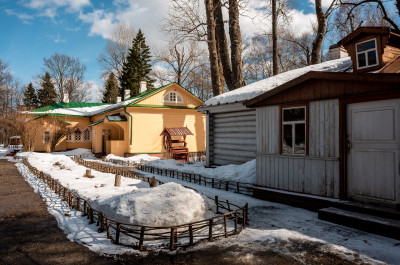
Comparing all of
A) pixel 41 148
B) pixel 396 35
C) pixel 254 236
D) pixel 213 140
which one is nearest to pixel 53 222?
pixel 254 236

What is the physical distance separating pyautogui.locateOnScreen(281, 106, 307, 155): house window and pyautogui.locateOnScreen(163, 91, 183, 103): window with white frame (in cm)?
1586

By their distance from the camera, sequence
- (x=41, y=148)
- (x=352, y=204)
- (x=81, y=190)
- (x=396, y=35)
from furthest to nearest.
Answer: (x=41, y=148)
(x=81, y=190)
(x=396, y=35)
(x=352, y=204)

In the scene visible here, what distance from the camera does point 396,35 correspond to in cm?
650

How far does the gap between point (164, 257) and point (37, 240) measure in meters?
2.51

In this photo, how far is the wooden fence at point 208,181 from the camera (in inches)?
347

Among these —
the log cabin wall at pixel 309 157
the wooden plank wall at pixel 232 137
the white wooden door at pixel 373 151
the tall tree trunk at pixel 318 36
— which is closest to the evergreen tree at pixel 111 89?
the tall tree trunk at pixel 318 36

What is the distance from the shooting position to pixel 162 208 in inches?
215

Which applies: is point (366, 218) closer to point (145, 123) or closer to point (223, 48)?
point (223, 48)

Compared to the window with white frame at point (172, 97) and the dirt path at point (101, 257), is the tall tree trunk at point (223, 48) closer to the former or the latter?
the window with white frame at point (172, 97)

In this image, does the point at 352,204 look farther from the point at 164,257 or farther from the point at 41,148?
the point at 41,148


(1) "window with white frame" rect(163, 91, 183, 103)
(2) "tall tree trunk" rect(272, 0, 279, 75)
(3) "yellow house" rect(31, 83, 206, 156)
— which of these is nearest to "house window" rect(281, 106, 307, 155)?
(2) "tall tree trunk" rect(272, 0, 279, 75)

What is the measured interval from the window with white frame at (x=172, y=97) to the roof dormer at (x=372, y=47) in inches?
658

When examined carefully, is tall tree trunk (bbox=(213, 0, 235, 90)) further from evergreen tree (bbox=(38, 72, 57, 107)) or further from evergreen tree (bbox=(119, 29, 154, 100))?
evergreen tree (bbox=(38, 72, 57, 107))

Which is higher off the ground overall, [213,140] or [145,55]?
[145,55]
